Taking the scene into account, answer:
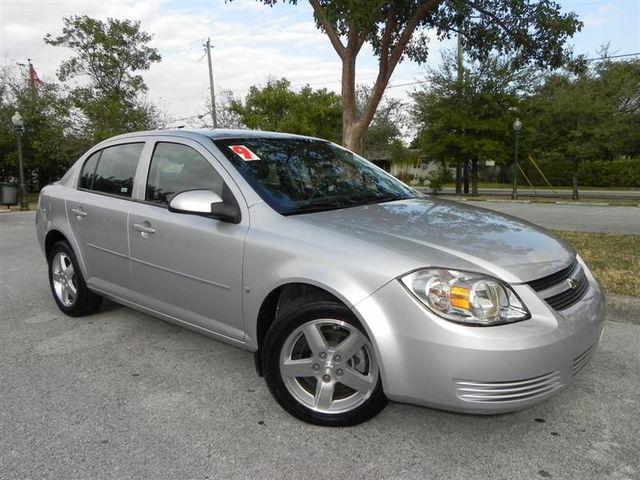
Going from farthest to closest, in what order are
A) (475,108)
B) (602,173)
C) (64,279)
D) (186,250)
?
(602,173)
(475,108)
(64,279)
(186,250)

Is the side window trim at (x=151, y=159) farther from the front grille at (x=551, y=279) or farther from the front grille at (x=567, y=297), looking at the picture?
the front grille at (x=567, y=297)

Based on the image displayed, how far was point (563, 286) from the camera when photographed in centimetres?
261

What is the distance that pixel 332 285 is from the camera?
2.50m

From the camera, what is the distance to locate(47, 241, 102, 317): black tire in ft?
14.3

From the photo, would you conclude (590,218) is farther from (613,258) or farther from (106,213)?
(106,213)

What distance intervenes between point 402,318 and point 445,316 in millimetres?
188

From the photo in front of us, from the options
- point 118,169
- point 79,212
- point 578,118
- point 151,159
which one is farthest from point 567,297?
point 578,118

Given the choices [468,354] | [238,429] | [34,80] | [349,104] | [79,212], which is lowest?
[238,429]

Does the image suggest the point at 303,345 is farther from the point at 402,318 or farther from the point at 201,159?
the point at 201,159

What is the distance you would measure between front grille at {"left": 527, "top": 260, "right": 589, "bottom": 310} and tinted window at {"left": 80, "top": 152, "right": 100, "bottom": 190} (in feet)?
11.6

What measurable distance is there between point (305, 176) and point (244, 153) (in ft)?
1.38

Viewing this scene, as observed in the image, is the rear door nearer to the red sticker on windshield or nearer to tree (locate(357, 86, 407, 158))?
the red sticker on windshield

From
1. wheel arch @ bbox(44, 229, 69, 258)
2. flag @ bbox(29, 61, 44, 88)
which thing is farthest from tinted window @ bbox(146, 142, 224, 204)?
flag @ bbox(29, 61, 44, 88)

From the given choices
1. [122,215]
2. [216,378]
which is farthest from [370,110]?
[216,378]
